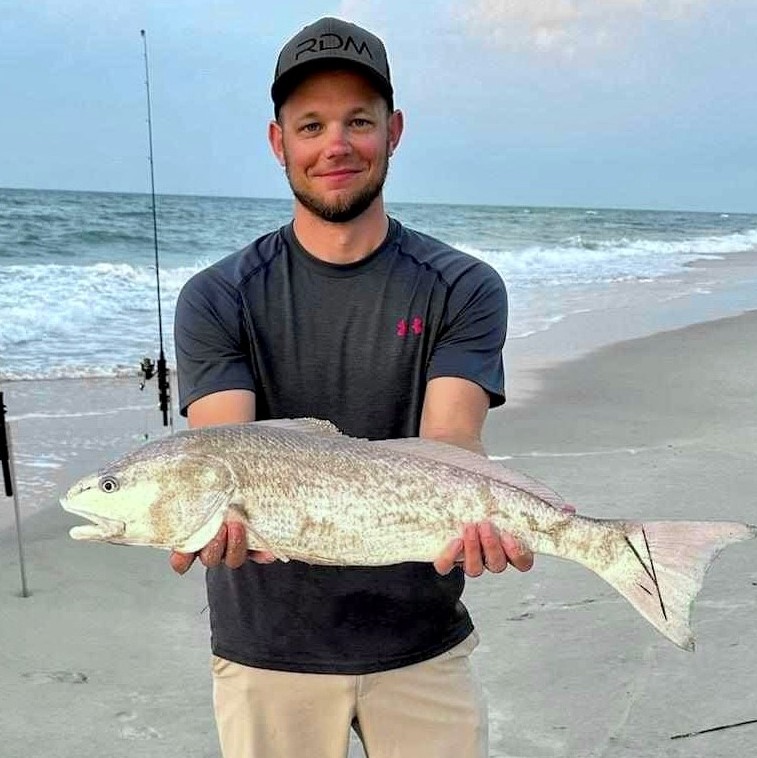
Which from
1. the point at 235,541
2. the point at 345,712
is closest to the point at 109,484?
the point at 235,541

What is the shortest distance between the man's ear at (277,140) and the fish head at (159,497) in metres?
0.95

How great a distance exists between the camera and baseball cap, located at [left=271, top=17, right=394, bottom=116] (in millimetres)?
2771

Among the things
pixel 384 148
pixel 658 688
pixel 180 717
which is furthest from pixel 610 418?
pixel 384 148

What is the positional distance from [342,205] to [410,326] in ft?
1.30

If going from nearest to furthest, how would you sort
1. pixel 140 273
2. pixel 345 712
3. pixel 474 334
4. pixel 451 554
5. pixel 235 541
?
pixel 235 541 → pixel 451 554 → pixel 345 712 → pixel 474 334 → pixel 140 273

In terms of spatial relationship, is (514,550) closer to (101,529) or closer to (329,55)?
(101,529)

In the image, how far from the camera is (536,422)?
338 inches

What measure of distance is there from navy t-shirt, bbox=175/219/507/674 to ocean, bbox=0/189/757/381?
8357 mm

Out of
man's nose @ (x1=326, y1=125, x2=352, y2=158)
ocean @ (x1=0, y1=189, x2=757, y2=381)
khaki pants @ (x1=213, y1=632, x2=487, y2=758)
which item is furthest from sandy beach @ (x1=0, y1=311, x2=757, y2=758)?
ocean @ (x1=0, y1=189, x2=757, y2=381)

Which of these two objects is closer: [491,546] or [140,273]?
[491,546]

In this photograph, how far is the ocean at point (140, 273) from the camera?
12672 millimetres

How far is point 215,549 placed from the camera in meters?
2.46

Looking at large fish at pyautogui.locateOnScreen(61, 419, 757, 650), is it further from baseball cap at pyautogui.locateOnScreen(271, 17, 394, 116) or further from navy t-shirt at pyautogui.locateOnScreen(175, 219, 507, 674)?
baseball cap at pyautogui.locateOnScreen(271, 17, 394, 116)

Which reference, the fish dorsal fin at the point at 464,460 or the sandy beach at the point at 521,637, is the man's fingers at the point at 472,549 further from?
the sandy beach at the point at 521,637
